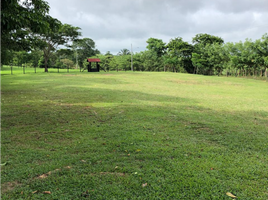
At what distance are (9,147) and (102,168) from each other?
2.15 meters

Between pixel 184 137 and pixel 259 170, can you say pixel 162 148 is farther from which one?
pixel 259 170

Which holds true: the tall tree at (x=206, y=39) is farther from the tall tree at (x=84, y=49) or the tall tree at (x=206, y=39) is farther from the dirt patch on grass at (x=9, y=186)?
the dirt patch on grass at (x=9, y=186)

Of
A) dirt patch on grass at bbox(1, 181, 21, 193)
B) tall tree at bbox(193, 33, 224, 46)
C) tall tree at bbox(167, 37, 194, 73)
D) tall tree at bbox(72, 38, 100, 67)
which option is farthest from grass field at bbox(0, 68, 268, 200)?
tall tree at bbox(72, 38, 100, 67)

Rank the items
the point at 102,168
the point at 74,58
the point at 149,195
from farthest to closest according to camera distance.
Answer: the point at 74,58, the point at 102,168, the point at 149,195

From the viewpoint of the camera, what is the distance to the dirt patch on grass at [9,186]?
2.77 meters

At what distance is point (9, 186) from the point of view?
9.32 ft

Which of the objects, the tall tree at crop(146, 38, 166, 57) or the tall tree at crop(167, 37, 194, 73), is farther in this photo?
the tall tree at crop(146, 38, 166, 57)

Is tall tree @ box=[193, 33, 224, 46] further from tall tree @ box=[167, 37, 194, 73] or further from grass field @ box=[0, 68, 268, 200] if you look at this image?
grass field @ box=[0, 68, 268, 200]

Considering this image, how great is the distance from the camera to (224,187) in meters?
2.89

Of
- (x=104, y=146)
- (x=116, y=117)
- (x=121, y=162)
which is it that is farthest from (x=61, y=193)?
(x=116, y=117)

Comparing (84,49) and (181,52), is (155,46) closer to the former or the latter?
(181,52)

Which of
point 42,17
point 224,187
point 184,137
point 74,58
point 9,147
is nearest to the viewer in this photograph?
point 224,187

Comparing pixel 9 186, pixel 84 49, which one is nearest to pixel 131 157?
pixel 9 186

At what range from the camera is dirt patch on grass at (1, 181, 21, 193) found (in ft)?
9.10
